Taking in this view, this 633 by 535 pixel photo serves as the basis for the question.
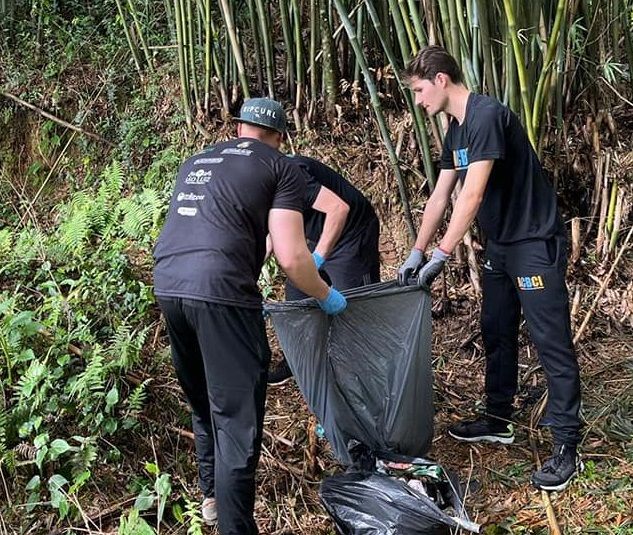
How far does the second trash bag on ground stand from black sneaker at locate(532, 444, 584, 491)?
41 cm

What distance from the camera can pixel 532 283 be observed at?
229cm

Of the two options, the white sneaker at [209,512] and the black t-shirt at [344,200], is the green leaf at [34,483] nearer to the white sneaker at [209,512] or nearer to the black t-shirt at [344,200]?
the white sneaker at [209,512]

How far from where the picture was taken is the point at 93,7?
6.00m

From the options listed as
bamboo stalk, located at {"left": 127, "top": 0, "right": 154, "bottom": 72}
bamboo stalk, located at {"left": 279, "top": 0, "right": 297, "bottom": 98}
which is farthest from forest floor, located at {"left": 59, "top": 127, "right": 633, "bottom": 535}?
bamboo stalk, located at {"left": 127, "top": 0, "right": 154, "bottom": 72}

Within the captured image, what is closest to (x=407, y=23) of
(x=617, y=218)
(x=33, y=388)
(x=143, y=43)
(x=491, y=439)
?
(x=617, y=218)

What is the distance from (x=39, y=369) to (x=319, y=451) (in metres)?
1.07

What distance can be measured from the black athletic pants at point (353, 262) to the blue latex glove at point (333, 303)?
556 millimetres

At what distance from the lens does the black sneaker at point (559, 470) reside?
224 centimetres

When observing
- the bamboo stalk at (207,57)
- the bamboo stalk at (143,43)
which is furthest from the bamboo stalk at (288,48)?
the bamboo stalk at (143,43)

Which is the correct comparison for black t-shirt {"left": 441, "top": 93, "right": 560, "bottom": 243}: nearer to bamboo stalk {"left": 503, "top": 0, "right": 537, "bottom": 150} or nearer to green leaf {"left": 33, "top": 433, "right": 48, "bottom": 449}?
bamboo stalk {"left": 503, "top": 0, "right": 537, "bottom": 150}

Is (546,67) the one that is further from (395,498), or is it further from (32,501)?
(32,501)

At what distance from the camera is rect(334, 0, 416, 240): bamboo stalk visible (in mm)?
3031

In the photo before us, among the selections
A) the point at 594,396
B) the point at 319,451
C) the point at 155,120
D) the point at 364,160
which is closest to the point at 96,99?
the point at 155,120

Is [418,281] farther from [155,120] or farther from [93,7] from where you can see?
[93,7]
